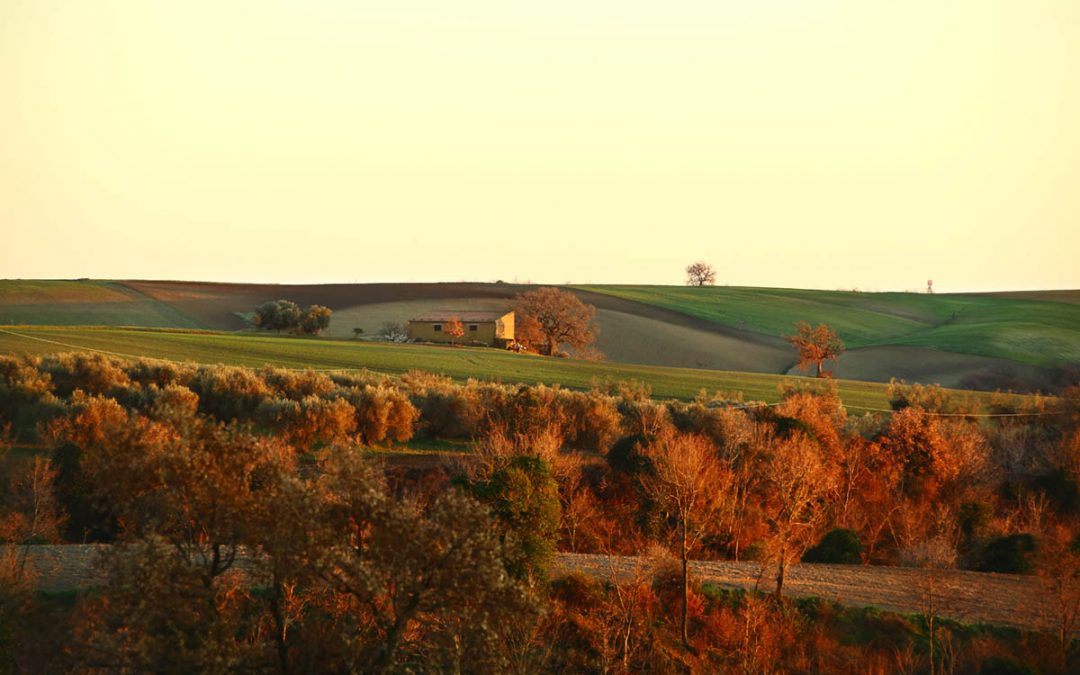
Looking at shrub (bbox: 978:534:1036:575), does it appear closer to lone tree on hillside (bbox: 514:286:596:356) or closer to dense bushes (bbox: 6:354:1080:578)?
dense bushes (bbox: 6:354:1080:578)

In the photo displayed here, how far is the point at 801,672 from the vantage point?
28.8 metres

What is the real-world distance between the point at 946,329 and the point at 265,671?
4346 inches

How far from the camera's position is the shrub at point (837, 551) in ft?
125

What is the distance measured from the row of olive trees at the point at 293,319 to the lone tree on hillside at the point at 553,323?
17122 mm

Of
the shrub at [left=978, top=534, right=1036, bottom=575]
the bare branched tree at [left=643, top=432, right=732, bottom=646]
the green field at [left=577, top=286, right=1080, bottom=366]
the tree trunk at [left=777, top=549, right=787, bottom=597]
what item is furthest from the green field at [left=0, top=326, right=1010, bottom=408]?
the tree trunk at [left=777, top=549, right=787, bottom=597]

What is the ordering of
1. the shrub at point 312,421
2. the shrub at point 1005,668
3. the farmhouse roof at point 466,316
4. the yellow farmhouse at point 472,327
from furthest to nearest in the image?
the farmhouse roof at point 466,316, the yellow farmhouse at point 472,327, the shrub at point 312,421, the shrub at point 1005,668

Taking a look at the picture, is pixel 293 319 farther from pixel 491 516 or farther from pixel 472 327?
pixel 491 516

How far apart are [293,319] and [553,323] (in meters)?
22.7

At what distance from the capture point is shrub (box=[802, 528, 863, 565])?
38250 mm

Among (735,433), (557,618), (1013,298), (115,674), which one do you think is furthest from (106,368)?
(1013,298)

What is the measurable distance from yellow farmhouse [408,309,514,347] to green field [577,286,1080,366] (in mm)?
33492

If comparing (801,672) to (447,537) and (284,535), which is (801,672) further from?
(284,535)

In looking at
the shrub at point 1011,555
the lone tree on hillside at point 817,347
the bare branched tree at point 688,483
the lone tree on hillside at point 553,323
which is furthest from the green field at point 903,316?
the bare branched tree at point 688,483

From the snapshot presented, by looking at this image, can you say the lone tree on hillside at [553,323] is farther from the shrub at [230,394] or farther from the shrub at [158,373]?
the shrub at [230,394]
